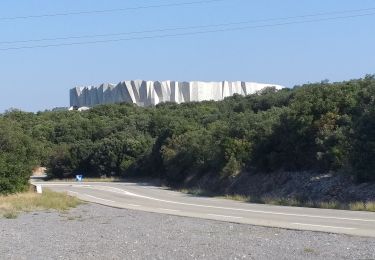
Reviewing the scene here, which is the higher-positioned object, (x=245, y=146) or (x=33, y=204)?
(x=245, y=146)

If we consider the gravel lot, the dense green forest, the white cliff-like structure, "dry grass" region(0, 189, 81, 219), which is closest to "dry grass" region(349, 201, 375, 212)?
the dense green forest

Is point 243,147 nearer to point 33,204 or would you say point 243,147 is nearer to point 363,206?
point 33,204

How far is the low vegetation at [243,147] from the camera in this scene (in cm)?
3672

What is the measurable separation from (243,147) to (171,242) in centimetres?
3309

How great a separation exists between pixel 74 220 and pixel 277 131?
2000cm

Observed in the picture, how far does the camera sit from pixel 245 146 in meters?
49.4

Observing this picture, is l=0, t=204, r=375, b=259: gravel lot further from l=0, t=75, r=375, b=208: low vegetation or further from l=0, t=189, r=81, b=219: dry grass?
l=0, t=75, r=375, b=208: low vegetation

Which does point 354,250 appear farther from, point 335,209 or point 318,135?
point 318,135

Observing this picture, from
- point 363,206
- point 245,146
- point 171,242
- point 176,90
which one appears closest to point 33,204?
point 245,146

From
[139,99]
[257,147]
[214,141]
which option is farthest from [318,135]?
[139,99]

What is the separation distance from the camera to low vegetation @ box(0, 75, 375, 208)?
36719 millimetres

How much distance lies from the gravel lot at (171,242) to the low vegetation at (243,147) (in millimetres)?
14184

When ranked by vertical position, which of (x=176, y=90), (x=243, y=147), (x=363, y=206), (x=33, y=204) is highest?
(x=176, y=90)

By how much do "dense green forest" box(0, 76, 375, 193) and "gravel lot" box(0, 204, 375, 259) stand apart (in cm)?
1441
